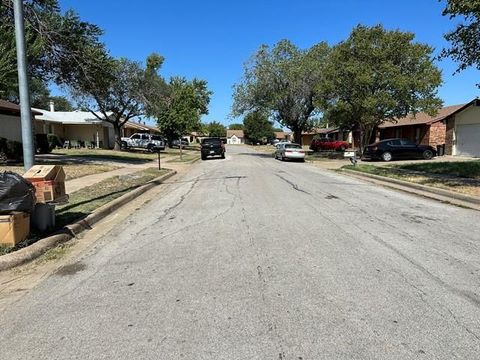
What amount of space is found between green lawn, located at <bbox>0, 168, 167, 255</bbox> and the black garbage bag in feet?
1.73

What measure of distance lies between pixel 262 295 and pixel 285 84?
40.1m

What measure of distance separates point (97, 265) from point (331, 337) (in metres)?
3.57

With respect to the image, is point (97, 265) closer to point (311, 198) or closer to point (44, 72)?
point (311, 198)

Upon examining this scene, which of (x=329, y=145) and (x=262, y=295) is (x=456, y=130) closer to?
(x=329, y=145)

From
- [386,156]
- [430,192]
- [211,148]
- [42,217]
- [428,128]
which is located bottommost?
[430,192]

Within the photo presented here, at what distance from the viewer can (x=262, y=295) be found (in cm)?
484

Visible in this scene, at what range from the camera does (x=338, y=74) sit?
32375mm

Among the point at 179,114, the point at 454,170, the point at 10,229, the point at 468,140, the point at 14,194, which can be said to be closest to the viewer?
the point at 10,229

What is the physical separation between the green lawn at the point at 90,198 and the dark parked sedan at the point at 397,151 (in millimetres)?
A: 17701

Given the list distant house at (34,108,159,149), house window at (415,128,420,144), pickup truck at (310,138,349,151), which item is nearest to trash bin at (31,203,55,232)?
distant house at (34,108,159,149)

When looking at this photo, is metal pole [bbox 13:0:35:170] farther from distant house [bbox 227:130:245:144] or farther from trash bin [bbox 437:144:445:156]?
distant house [bbox 227:130:245:144]

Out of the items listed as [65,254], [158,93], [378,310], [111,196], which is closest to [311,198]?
[111,196]

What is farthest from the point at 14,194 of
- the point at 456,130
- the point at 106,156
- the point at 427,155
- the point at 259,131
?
the point at 259,131

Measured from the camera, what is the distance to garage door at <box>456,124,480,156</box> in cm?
3269
